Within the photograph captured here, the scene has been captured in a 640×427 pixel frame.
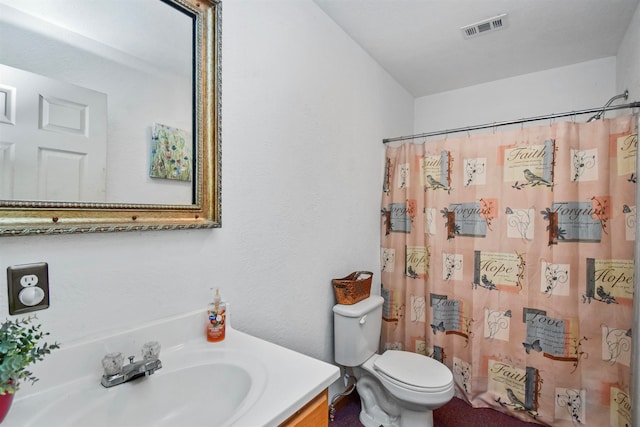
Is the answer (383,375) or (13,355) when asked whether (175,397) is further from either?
(383,375)

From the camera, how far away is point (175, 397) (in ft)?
2.97

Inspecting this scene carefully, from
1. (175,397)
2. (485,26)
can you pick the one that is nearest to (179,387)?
(175,397)

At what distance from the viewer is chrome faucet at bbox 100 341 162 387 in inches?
32.7

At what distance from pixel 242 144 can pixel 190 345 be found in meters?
0.77

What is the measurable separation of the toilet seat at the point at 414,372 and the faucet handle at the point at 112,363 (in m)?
1.28

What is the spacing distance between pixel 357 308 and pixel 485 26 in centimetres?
179

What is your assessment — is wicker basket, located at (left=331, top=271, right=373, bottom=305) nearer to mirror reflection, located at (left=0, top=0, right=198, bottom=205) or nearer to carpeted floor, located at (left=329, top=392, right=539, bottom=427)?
carpeted floor, located at (left=329, top=392, right=539, bottom=427)

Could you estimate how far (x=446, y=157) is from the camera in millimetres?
2100

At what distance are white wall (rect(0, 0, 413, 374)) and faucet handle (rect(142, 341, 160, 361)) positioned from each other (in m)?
0.09

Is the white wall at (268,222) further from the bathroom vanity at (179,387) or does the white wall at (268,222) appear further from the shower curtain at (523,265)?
the shower curtain at (523,265)

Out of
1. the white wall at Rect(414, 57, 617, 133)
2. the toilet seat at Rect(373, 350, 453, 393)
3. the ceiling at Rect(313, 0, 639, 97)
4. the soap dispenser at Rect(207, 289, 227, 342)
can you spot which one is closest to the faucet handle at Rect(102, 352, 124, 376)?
the soap dispenser at Rect(207, 289, 227, 342)

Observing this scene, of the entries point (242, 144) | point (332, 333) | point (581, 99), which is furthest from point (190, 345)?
point (581, 99)

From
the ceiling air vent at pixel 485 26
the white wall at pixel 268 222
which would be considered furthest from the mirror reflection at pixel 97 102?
the ceiling air vent at pixel 485 26

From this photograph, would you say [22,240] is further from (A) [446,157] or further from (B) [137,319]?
(A) [446,157]
